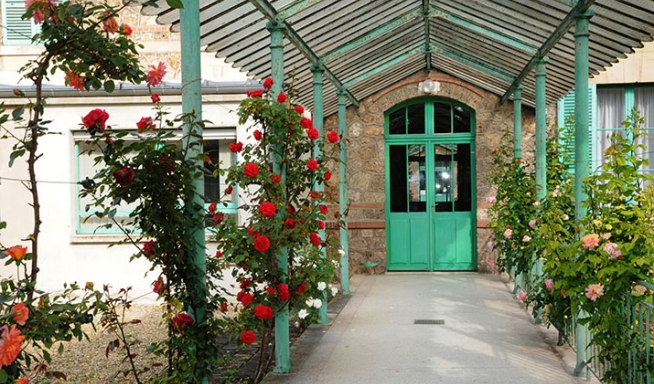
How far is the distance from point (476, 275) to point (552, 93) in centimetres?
328

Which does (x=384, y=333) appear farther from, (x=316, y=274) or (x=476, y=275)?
(x=476, y=275)

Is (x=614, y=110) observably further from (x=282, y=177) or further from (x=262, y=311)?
(x=262, y=311)

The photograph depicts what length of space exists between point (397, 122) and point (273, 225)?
24.6 ft

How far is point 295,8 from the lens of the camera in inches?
230

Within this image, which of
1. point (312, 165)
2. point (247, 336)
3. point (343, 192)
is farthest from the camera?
→ point (343, 192)

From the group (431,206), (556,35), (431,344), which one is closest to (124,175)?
(431,344)

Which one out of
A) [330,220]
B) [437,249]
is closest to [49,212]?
[330,220]

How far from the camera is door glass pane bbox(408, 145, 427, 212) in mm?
12406

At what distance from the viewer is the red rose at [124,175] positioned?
324 centimetres

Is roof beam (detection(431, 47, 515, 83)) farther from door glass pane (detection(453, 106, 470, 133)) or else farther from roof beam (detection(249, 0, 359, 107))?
door glass pane (detection(453, 106, 470, 133))

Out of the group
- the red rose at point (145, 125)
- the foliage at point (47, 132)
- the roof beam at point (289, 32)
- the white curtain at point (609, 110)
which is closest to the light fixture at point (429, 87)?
the white curtain at point (609, 110)

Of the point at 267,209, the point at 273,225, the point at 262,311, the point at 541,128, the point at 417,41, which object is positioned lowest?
the point at 262,311

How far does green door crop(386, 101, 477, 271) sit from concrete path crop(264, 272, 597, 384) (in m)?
2.22

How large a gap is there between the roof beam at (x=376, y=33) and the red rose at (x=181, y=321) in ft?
15.3
